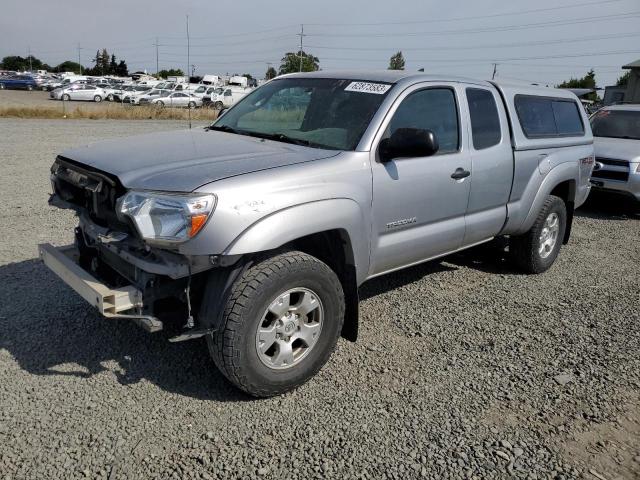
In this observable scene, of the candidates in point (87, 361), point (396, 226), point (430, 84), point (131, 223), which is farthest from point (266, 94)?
point (87, 361)

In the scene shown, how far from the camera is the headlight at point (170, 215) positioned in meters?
2.80

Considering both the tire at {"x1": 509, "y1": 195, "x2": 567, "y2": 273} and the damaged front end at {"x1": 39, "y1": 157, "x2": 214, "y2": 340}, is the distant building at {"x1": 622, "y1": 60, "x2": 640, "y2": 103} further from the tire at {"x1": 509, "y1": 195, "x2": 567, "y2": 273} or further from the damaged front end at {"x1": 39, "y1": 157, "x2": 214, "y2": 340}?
the damaged front end at {"x1": 39, "y1": 157, "x2": 214, "y2": 340}

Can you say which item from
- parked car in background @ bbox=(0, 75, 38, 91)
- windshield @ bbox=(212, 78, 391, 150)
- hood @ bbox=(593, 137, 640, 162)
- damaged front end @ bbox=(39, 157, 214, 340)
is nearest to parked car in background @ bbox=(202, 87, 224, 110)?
parked car in background @ bbox=(0, 75, 38, 91)

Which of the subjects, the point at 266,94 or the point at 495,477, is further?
the point at 266,94

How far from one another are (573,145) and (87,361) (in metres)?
5.15

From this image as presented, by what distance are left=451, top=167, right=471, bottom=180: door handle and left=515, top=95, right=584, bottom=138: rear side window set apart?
120cm

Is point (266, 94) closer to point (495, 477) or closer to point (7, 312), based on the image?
point (7, 312)

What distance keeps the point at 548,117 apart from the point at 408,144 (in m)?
2.79

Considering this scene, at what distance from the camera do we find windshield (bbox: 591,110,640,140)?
32.2ft

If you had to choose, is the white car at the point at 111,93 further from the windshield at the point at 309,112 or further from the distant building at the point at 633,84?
the windshield at the point at 309,112

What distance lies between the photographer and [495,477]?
2.75m

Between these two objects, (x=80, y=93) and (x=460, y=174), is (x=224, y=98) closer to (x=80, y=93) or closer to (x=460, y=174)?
(x=80, y=93)

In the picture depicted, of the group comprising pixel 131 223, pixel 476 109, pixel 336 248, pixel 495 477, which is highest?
pixel 476 109

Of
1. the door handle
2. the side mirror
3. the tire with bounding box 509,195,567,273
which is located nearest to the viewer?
the side mirror
